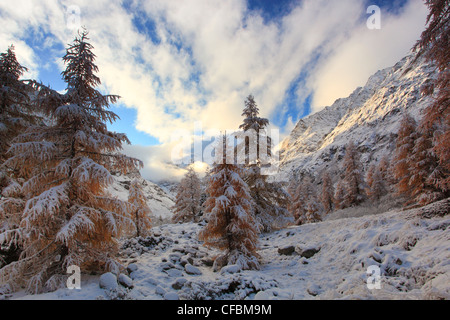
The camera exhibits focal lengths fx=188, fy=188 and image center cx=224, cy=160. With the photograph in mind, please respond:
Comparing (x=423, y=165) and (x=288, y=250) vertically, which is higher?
(x=423, y=165)

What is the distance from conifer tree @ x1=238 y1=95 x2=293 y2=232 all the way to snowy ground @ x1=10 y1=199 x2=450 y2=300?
15.5ft

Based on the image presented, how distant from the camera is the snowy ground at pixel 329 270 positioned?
554 centimetres

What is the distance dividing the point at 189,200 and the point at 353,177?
27856 millimetres

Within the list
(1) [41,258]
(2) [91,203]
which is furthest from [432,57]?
(1) [41,258]

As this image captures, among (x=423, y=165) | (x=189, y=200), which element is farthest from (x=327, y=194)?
(x=189, y=200)

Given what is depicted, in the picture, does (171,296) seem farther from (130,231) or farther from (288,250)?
(288,250)

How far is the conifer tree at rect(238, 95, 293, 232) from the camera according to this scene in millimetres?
16531

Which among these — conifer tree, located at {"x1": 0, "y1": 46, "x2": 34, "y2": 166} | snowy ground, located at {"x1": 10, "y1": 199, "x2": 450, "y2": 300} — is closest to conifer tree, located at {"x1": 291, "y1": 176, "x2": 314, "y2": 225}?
snowy ground, located at {"x1": 10, "y1": 199, "x2": 450, "y2": 300}

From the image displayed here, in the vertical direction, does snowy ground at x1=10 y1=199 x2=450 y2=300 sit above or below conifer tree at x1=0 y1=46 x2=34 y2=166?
below

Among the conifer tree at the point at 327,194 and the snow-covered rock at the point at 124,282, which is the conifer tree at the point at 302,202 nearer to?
the conifer tree at the point at 327,194

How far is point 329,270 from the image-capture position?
324 inches

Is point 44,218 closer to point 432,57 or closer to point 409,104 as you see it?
point 432,57

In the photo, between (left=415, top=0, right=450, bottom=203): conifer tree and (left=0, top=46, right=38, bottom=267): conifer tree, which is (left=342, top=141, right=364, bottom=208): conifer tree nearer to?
(left=415, top=0, right=450, bottom=203): conifer tree
